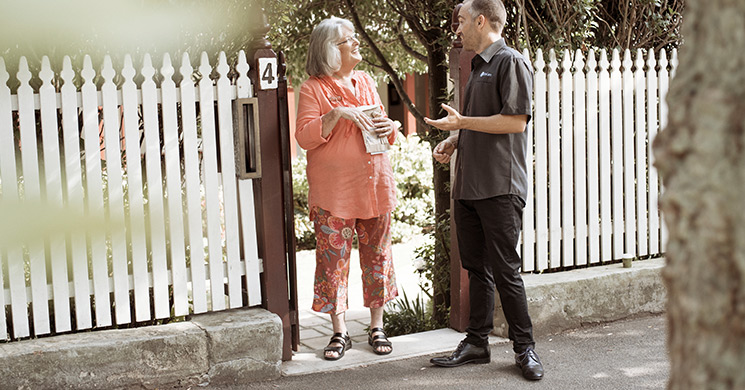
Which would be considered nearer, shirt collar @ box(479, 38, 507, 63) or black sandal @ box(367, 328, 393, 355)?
shirt collar @ box(479, 38, 507, 63)

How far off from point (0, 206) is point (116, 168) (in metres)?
3.57

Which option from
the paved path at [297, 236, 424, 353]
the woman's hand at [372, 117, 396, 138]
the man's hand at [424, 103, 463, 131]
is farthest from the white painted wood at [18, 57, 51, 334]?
the man's hand at [424, 103, 463, 131]

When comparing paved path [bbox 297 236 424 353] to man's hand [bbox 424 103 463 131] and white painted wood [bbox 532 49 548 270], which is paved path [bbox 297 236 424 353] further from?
man's hand [bbox 424 103 463 131]

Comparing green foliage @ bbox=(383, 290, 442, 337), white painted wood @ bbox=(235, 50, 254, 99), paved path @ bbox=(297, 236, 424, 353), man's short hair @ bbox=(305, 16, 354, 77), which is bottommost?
paved path @ bbox=(297, 236, 424, 353)

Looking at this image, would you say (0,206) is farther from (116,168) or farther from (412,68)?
(412,68)

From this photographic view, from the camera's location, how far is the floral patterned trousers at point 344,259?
15.0ft

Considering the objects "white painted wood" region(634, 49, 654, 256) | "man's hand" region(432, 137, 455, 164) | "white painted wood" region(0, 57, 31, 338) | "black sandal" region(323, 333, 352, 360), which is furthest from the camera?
"white painted wood" region(634, 49, 654, 256)

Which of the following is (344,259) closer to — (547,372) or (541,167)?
(547,372)

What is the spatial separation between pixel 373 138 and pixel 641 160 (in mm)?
2221

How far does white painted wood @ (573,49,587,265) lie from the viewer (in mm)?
5297

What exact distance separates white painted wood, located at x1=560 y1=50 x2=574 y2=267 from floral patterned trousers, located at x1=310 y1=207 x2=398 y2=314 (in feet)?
4.24

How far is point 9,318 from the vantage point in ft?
13.7

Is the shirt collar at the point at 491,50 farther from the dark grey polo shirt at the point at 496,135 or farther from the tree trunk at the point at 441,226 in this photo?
the tree trunk at the point at 441,226

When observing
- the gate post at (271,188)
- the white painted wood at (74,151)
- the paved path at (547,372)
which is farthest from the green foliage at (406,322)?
the white painted wood at (74,151)
